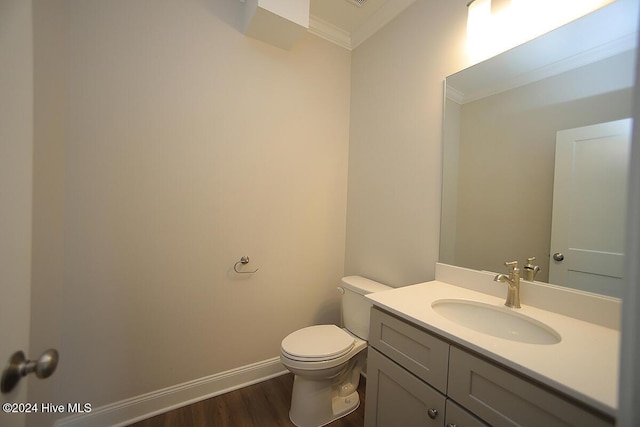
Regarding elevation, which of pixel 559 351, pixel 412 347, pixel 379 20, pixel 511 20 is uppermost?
pixel 379 20

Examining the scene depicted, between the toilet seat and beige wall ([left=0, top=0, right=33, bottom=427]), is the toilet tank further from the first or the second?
beige wall ([left=0, top=0, right=33, bottom=427])

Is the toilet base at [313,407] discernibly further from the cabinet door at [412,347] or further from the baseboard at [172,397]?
the cabinet door at [412,347]

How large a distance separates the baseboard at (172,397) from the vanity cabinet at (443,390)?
90cm

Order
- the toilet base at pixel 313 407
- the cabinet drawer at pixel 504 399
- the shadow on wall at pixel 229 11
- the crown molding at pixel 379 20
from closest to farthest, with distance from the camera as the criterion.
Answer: the cabinet drawer at pixel 504 399 → the toilet base at pixel 313 407 → the shadow on wall at pixel 229 11 → the crown molding at pixel 379 20

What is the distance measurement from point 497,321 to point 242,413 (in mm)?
1498

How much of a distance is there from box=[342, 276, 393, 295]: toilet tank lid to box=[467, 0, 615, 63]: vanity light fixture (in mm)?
1407

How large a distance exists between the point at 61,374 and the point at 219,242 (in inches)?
38.2

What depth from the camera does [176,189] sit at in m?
1.45

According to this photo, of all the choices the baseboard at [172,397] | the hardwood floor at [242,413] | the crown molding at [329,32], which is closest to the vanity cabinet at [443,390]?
the hardwood floor at [242,413]

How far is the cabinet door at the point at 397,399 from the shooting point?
2.83ft

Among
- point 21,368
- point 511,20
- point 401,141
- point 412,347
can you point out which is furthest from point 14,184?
point 511,20

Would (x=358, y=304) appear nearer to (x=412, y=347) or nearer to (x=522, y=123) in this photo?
(x=412, y=347)

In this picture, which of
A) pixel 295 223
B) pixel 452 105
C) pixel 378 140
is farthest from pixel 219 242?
pixel 452 105

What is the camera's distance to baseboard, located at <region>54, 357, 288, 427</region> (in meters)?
1.29
